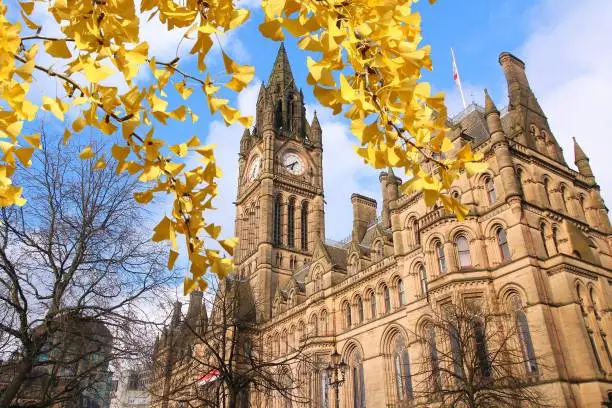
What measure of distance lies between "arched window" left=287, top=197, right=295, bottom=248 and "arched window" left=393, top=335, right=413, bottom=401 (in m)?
24.5

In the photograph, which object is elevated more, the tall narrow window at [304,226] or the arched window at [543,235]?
the tall narrow window at [304,226]

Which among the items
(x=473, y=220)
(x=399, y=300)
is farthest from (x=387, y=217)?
(x=473, y=220)

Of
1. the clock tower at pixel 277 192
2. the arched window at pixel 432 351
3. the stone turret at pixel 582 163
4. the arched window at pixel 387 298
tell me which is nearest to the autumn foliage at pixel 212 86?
the arched window at pixel 432 351

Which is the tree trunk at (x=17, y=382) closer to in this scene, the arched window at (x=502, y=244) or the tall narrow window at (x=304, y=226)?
the arched window at (x=502, y=244)

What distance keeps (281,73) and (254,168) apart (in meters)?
14.9

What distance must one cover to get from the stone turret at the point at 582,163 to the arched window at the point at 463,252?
1073 cm

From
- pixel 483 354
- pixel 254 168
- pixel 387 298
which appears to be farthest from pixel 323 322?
pixel 254 168

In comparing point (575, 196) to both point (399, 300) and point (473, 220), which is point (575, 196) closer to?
point (473, 220)

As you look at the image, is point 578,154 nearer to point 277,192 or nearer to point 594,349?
point 594,349

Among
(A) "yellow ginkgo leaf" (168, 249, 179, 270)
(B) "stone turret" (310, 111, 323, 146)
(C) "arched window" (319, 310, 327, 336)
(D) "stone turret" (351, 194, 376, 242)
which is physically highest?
(B) "stone turret" (310, 111, 323, 146)

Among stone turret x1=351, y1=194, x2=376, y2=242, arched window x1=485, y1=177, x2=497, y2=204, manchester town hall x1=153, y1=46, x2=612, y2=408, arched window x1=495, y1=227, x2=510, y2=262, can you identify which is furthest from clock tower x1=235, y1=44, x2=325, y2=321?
arched window x1=495, y1=227, x2=510, y2=262

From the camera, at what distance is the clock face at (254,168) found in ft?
186

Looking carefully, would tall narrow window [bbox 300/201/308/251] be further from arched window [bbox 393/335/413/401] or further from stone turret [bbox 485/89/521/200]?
stone turret [bbox 485/89/521/200]

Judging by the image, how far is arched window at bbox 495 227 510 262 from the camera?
23062 mm
